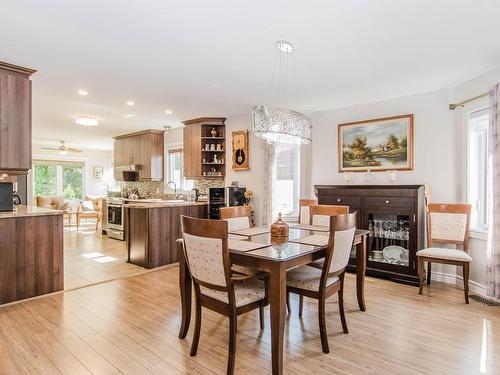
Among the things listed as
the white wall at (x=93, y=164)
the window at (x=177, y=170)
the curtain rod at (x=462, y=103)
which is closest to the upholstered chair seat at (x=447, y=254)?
the curtain rod at (x=462, y=103)

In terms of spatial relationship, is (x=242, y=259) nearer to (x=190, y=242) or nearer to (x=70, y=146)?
(x=190, y=242)

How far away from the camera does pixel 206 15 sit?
7.63ft

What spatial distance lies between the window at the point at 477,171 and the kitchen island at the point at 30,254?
490 cm

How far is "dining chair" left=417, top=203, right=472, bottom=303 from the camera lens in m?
3.44

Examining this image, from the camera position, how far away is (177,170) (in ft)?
23.1

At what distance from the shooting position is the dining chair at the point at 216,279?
1.94 meters

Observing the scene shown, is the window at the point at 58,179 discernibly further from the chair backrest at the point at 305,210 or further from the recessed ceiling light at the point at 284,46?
the recessed ceiling light at the point at 284,46

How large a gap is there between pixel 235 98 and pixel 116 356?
3.56 meters

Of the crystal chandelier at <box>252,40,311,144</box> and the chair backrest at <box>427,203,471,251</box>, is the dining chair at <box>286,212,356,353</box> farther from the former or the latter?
the chair backrest at <box>427,203,471,251</box>

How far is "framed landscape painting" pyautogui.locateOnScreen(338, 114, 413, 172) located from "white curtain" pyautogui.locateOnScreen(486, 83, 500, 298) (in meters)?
1.01

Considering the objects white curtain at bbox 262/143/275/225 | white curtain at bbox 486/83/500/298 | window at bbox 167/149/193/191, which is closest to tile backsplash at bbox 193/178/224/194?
window at bbox 167/149/193/191

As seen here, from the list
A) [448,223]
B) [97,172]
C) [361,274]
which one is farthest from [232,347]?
[97,172]

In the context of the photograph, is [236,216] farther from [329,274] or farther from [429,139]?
[429,139]

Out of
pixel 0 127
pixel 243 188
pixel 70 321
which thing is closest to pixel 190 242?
pixel 70 321
